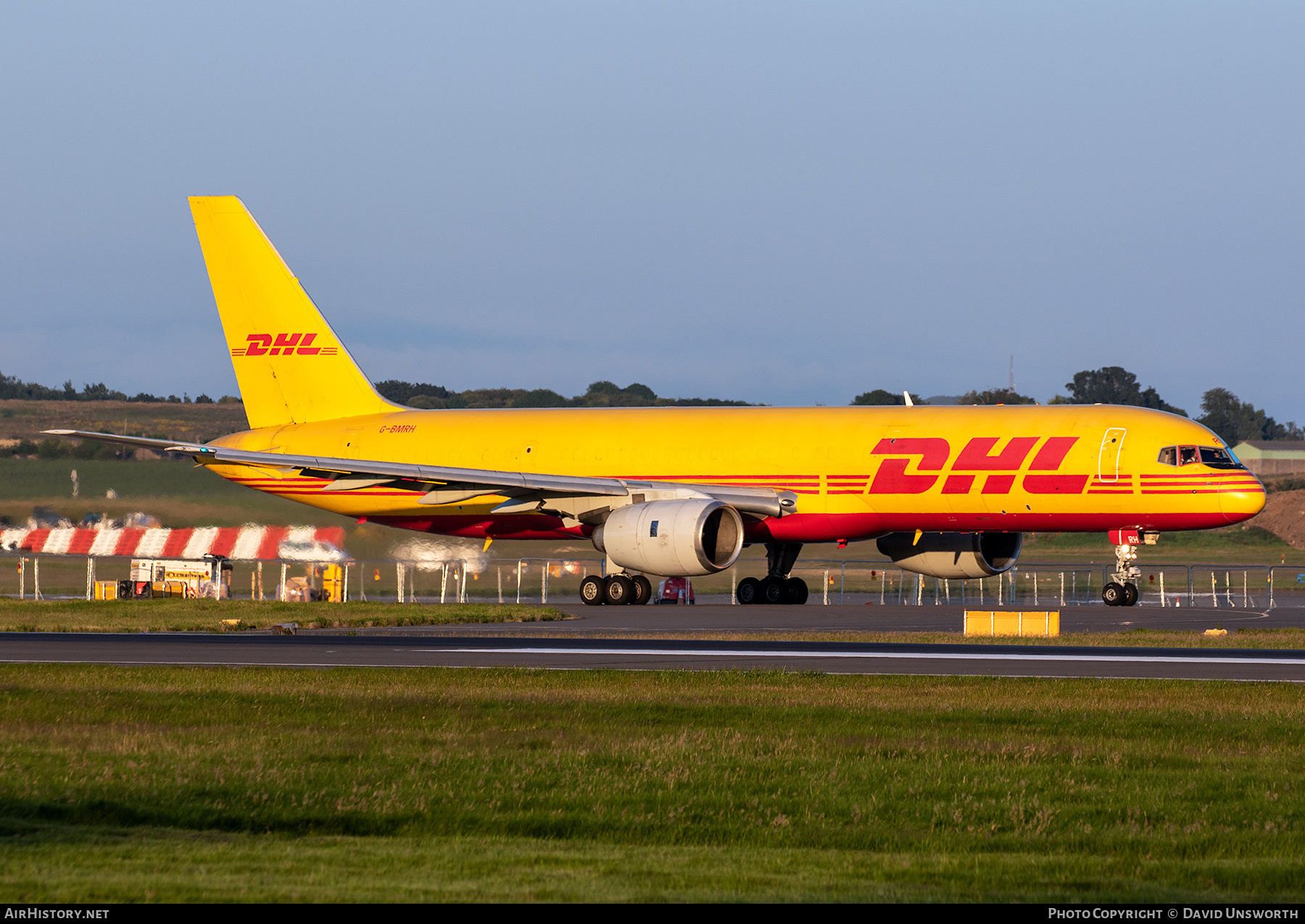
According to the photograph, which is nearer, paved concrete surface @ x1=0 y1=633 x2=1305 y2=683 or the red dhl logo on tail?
paved concrete surface @ x1=0 y1=633 x2=1305 y2=683

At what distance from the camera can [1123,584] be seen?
3953 cm

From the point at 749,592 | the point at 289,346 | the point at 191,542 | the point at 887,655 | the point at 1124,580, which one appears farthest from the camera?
the point at 191,542

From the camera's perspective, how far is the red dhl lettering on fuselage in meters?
36.9

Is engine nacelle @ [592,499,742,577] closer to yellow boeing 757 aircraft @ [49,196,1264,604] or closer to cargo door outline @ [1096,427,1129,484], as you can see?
yellow boeing 757 aircraft @ [49,196,1264,604]

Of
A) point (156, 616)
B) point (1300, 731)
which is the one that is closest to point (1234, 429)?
point (156, 616)

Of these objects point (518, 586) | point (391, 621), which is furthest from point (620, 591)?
point (518, 586)

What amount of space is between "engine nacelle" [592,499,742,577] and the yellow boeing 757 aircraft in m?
0.05

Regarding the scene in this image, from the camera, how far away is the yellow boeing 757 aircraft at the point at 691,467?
3675 centimetres

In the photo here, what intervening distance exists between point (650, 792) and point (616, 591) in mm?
28409

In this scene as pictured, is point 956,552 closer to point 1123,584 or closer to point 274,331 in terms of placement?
point 1123,584

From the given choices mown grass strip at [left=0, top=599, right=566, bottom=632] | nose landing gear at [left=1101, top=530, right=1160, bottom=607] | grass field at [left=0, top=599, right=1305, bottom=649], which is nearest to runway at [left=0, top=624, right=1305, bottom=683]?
grass field at [left=0, top=599, right=1305, bottom=649]

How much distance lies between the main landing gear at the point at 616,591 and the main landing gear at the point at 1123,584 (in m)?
11.7

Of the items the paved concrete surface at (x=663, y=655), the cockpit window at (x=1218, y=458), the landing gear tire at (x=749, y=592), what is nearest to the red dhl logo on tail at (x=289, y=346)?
the landing gear tire at (x=749, y=592)

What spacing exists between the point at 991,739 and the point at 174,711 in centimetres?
848
